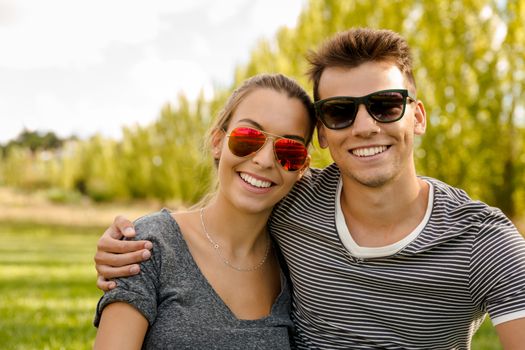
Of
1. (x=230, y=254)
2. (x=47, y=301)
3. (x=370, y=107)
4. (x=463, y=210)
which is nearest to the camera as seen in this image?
(x=463, y=210)

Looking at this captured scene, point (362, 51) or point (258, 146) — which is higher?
point (362, 51)

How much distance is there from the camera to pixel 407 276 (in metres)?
2.70

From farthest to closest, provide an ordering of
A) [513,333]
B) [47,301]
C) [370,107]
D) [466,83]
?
[466,83], [47,301], [370,107], [513,333]

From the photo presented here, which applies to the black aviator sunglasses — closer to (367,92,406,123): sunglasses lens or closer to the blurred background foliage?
(367,92,406,123): sunglasses lens

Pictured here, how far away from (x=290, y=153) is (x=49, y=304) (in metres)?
4.93

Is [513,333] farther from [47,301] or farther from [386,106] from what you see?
[47,301]

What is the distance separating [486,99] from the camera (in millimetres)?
12289

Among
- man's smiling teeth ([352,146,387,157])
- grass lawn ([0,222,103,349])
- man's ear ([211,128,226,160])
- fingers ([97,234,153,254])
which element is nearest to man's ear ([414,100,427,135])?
man's smiling teeth ([352,146,387,157])

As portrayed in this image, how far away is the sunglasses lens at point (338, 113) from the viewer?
2.94m

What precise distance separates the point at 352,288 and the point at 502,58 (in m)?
10.7

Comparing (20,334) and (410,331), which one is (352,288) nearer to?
(410,331)

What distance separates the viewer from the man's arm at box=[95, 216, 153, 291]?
8.32 feet

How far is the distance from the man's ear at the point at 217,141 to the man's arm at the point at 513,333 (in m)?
1.63

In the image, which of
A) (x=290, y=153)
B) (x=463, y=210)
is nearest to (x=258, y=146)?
(x=290, y=153)
